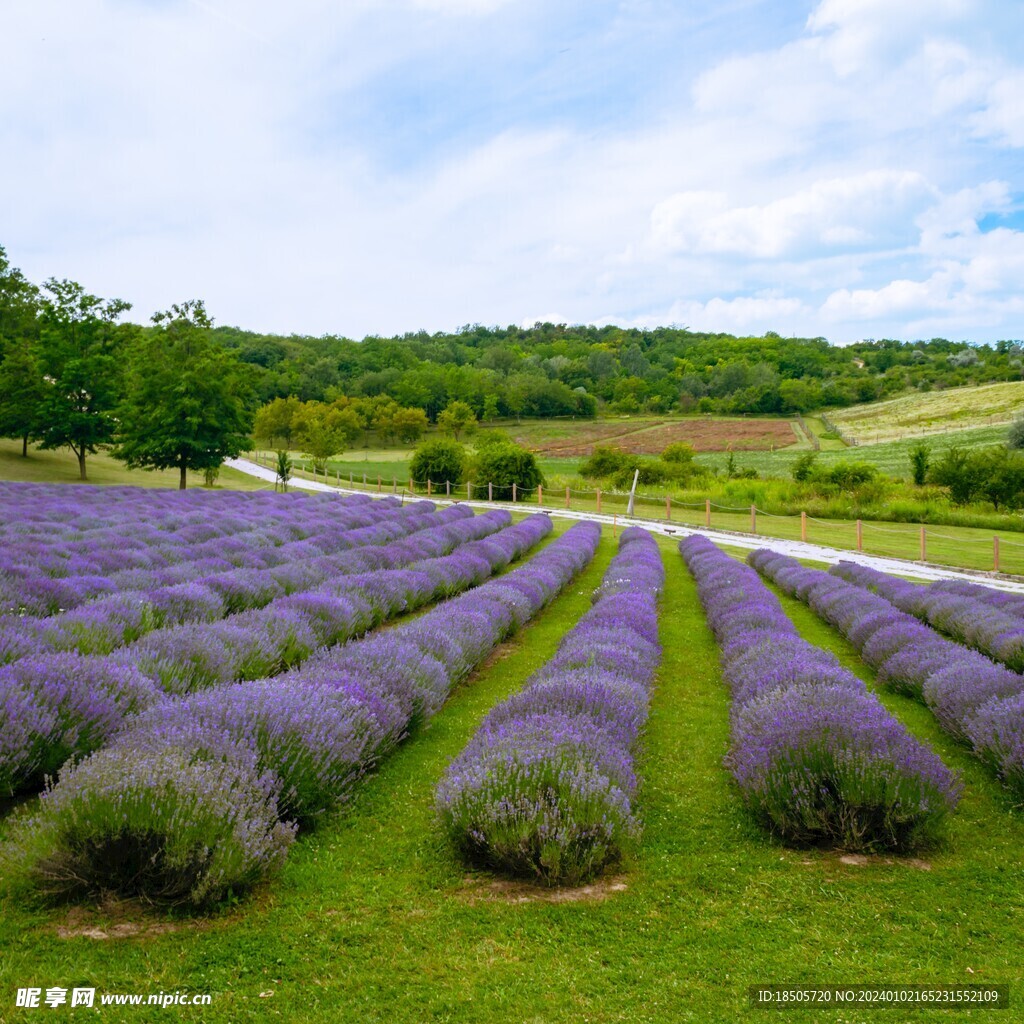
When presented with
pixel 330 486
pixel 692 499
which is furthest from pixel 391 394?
pixel 692 499

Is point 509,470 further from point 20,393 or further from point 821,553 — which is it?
point 20,393

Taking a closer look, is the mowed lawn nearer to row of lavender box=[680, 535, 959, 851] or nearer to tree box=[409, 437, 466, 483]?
row of lavender box=[680, 535, 959, 851]

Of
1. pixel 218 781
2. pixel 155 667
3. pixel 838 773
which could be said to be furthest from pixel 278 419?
pixel 838 773

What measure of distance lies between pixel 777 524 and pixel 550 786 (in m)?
25.6

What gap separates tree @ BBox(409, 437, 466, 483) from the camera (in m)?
42.9

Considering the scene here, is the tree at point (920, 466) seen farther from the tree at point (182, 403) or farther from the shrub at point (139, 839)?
the shrub at point (139, 839)

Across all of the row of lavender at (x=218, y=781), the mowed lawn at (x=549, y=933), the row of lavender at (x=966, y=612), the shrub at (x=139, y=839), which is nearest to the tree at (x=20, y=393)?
the row of lavender at (x=966, y=612)

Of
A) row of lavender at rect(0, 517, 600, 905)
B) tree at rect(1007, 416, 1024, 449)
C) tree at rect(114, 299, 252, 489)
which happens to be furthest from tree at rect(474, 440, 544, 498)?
row of lavender at rect(0, 517, 600, 905)

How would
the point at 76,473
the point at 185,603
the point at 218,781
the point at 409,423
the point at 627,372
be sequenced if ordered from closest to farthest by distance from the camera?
the point at 218,781
the point at 185,603
the point at 76,473
the point at 409,423
the point at 627,372

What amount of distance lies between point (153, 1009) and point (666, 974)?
1645 millimetres

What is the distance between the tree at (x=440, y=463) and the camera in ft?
141

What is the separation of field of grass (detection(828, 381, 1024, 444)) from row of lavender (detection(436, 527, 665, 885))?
208ft

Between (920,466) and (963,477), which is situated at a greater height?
(920,466)

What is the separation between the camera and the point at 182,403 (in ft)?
117
